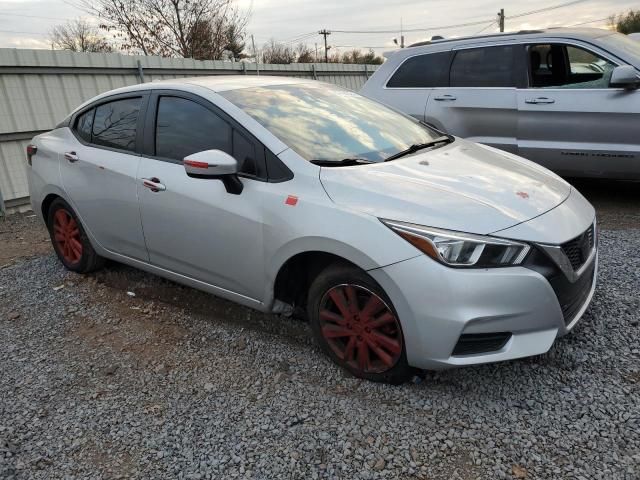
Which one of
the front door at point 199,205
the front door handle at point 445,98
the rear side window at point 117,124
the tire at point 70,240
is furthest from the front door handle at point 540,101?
the tire at point 70,240

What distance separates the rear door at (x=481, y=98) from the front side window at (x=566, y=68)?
19 cm

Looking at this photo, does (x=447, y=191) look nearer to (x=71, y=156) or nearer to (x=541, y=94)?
(x=71, y=156)

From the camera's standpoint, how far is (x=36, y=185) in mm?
4629

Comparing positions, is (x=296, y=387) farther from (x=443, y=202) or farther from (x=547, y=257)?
(x=547, y=257)

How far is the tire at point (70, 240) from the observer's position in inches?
173

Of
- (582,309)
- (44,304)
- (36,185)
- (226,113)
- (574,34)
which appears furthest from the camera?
(574,34)

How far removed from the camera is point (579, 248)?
264 cm

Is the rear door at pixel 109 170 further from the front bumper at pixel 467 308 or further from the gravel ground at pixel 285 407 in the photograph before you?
the front bumper at pixel 467 308

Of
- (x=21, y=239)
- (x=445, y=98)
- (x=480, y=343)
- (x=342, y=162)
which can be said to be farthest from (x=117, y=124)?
(x=445, y=98)

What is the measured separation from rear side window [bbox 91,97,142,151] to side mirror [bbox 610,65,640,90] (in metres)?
4.28

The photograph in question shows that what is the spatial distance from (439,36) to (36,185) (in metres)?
5.00

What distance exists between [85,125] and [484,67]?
423cm

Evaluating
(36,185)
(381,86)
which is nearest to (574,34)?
(381,86)

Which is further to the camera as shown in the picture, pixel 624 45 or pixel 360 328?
pixel 624 45
